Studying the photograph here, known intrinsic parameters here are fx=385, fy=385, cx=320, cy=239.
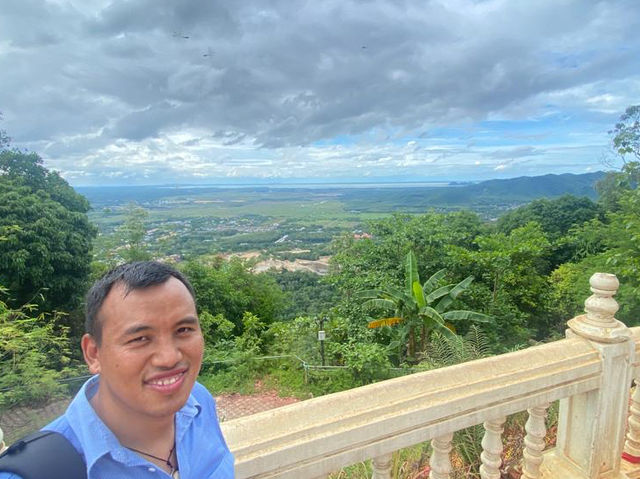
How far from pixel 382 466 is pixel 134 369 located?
121 cm

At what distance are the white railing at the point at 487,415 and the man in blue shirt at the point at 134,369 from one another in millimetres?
486

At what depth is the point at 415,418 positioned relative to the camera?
1.61 metres

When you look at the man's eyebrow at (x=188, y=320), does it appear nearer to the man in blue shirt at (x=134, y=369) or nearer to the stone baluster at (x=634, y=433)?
the man in blue shirt at (x=134, y=369)

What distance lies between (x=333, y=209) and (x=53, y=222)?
80.2 metres

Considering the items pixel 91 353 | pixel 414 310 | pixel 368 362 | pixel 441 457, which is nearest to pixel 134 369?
pixel 91 353

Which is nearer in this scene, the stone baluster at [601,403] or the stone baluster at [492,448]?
the stone baluster at [492,448]

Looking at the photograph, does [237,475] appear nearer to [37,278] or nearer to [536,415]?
[536,415]

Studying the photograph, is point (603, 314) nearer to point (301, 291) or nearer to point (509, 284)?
point (509, 284)

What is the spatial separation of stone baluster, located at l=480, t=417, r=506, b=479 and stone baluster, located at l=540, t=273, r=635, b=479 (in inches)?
19.6

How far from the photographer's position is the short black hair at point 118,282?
35.5 inches

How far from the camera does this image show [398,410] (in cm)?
160

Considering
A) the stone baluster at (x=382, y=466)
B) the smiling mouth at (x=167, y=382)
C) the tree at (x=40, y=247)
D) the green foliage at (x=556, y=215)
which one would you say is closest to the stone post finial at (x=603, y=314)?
the stone baluster at (x=382, y=466)

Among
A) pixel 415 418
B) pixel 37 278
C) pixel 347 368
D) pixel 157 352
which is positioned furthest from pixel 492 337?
pixel 37 278

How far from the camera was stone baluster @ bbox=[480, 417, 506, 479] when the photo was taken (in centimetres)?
187
